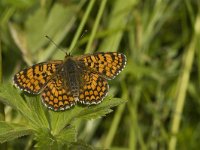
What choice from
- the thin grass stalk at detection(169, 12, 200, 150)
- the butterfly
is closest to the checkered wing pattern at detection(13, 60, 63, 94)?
the butterfly

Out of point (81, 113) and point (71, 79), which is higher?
point (71, 79)

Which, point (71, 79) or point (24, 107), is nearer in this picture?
point (24, 107)

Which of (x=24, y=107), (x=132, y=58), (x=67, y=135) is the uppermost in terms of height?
(x=132, y=58)

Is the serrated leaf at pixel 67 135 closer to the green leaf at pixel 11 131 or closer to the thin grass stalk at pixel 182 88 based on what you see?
the green leaf at pixel 11 131

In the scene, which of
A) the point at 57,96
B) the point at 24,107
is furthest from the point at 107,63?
the point at 24,107

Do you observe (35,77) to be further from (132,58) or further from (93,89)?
(132,58)

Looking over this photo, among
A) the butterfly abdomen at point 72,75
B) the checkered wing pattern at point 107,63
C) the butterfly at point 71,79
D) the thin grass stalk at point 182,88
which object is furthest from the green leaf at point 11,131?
the thin grass stalk at point 182,88
